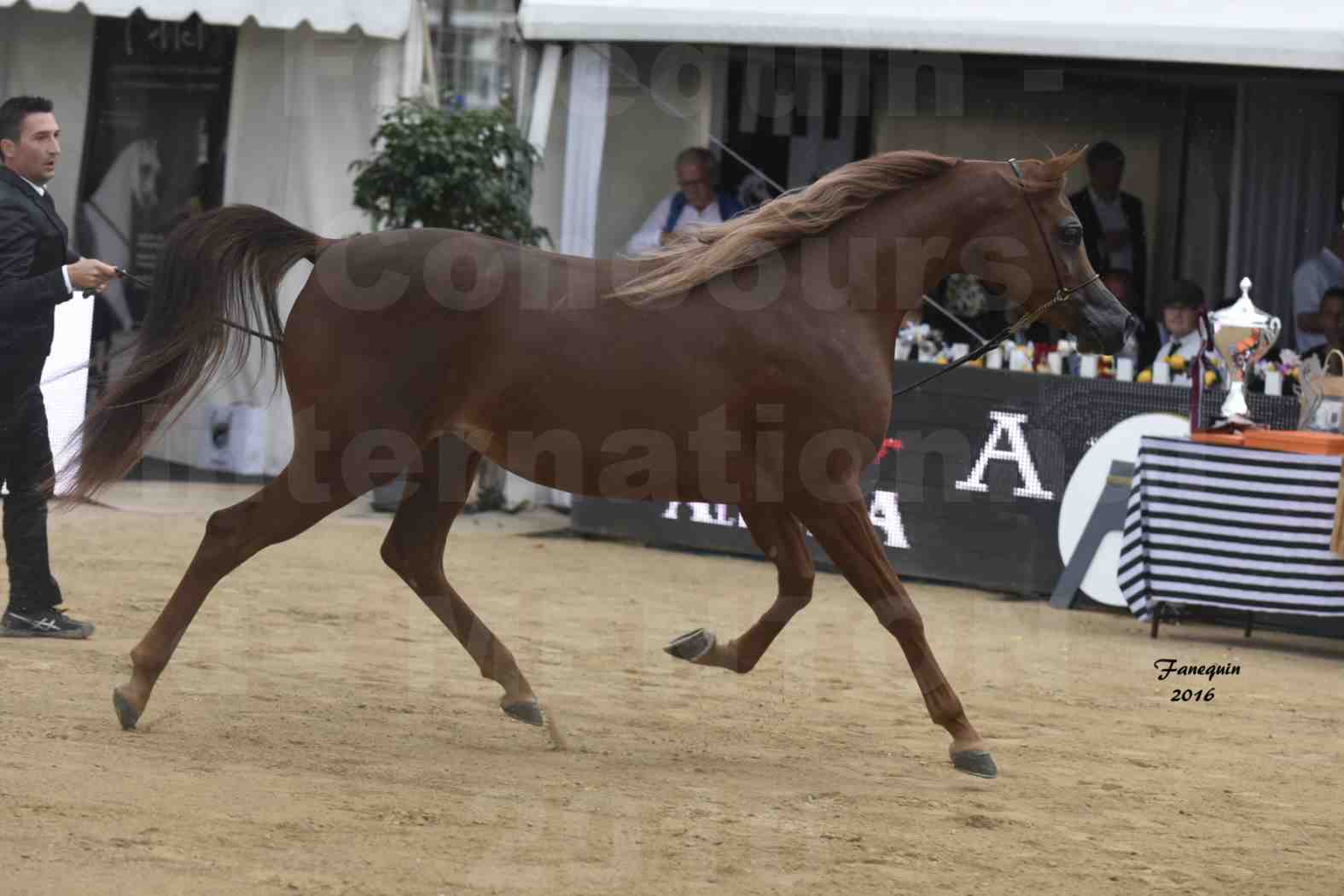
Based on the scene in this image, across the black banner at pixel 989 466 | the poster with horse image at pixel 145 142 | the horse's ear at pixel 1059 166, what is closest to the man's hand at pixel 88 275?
the horse's ear at pixel 1059 166

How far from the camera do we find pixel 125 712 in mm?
5422

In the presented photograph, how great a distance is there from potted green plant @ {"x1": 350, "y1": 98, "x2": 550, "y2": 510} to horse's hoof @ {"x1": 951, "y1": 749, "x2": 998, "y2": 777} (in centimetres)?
564

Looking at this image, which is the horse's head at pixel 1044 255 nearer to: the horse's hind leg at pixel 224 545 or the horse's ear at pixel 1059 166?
the horse's ear at pixel 1059 166

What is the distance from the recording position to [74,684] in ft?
19.9

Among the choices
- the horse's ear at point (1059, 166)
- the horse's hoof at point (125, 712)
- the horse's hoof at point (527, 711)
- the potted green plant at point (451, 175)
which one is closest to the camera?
the horse's hoof at point (125, 712)

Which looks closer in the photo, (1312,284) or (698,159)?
(1312,284)

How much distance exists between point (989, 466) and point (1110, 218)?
8.75ft

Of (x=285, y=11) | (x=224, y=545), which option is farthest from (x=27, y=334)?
(x=285, y=11)

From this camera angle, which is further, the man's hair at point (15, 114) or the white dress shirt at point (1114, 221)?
the white dress shirt at point (1114, 221)

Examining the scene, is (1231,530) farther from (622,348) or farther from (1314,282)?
(622,348)

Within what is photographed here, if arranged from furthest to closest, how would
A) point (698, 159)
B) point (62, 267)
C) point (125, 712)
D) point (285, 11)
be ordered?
point (285, 11)
point (698, 159)
point (62, 267)
point (125, 712)

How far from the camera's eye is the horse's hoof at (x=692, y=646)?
6.05 meters

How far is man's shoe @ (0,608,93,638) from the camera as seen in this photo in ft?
22.4

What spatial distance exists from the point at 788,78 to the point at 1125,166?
2.35 m
